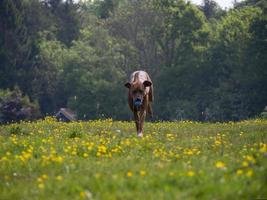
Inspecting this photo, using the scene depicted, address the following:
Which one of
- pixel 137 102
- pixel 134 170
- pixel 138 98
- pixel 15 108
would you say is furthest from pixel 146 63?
pixel 134 170

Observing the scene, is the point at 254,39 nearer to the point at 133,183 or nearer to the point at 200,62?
the point at 200,62

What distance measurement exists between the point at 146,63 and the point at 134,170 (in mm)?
68267

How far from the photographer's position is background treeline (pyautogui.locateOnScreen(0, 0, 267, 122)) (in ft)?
227

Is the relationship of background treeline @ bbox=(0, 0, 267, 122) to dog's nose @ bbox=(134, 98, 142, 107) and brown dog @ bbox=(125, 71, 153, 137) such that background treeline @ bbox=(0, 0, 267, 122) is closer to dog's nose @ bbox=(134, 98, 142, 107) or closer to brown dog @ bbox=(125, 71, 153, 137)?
brown dog @ bbox=(125, 71, 153, 137)

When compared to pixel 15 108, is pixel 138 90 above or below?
above

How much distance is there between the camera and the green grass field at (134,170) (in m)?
9.06

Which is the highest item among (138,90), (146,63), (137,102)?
(146,63)

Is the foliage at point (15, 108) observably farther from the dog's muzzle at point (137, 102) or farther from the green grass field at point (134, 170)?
the green grass field at point (134, 170)

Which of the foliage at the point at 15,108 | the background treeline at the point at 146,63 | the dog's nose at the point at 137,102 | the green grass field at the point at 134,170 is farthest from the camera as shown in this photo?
the background treeline at the point at 146,63

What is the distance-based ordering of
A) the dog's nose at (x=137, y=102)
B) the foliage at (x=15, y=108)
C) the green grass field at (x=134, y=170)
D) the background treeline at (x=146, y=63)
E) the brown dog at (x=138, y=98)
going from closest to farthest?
the green grass field at (x=134, y=170) → the dog's nose at (x=137, y=102) → the brown dog at (x=138, y=98) → the foliage at (x=15, y=108) → the background treeline at (x=146, y=63)

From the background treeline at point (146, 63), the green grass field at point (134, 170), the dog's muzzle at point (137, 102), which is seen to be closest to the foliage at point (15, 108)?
the background treeline at point (146, 63)

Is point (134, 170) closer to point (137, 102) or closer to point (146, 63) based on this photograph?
point (137, 102)

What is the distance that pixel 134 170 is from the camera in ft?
35.3

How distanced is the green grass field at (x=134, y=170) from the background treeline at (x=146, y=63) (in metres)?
53.3
